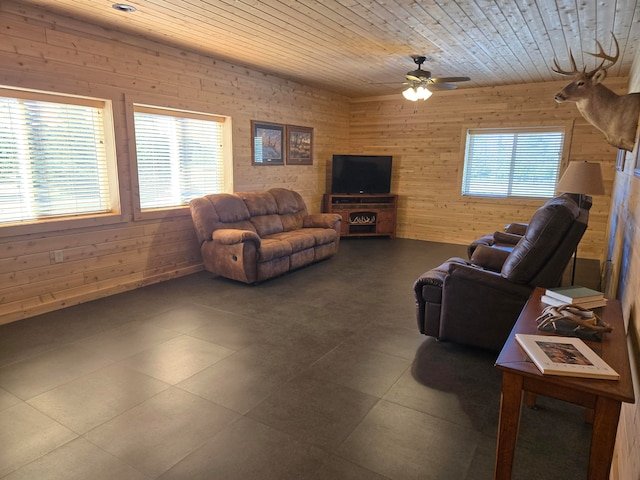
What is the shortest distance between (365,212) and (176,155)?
12.2 feet

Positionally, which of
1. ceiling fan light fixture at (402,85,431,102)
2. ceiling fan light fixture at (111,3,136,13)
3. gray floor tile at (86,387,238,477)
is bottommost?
gray floor tile at (86,387,238,477)

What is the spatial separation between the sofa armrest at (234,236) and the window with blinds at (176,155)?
0.89 metres

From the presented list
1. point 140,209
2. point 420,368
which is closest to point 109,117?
point 140,209

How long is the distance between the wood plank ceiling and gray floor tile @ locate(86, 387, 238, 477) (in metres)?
3.07

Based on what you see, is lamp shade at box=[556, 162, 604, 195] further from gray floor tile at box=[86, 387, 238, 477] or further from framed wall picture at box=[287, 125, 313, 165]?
framed wall picture at box=[287, 125, 313, 165]

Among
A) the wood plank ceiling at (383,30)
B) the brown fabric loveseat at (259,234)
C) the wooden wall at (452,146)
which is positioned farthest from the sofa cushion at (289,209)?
the wooden wall at (452,146)

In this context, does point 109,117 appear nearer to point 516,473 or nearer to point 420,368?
point 420,368

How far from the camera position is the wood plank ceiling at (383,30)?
10.7 ft

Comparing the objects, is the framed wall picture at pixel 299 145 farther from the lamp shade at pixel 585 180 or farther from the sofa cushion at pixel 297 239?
the lamp shade at pixel 585 180

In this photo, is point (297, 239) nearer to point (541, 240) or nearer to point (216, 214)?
point (216, 214)

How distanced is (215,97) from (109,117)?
149 cm

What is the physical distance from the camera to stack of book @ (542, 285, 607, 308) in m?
1.87

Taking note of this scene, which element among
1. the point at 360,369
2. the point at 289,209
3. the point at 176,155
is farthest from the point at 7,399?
the point at 289,209

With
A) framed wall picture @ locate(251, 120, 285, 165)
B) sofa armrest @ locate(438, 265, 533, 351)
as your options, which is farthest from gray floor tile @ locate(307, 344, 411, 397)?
framed wall picture @ locate(251, 120, 285, 165)
